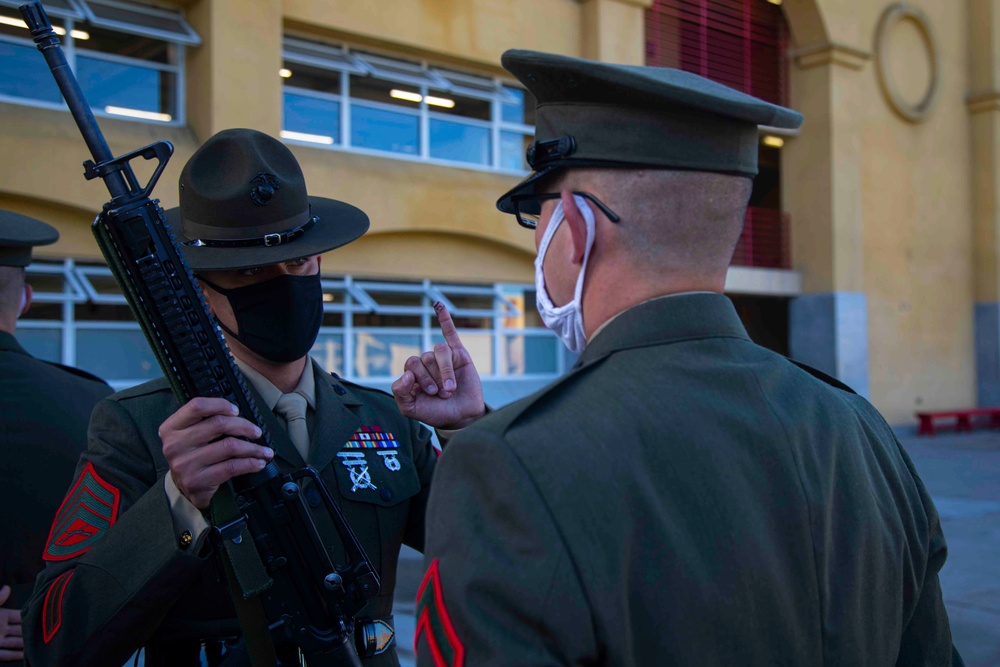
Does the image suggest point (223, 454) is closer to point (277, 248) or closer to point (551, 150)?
point (277, 248)

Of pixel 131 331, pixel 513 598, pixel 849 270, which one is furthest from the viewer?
pixel 849 270

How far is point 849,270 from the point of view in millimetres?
15398

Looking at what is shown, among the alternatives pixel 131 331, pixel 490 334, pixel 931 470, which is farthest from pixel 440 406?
pixel 931 470

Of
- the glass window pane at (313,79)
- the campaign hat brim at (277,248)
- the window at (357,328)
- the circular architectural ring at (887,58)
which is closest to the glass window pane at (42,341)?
the window at (357,328)

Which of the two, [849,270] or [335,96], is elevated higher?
[335,96]

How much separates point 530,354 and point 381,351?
2393 millimetres

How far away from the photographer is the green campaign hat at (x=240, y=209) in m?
2.34

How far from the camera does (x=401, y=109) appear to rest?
37.6 feet

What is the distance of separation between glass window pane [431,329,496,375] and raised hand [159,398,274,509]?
10081mm

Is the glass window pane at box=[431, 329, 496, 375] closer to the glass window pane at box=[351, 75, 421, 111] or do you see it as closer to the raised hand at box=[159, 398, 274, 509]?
the glass window pane at box=[351, 75, 421, 111]

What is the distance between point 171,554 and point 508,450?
109cm

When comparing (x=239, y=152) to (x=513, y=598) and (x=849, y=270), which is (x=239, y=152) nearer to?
(x=513, y=598)

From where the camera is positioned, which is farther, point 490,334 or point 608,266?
point 490,334

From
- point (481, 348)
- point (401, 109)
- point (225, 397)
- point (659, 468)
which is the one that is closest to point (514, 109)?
point (401, 109)
